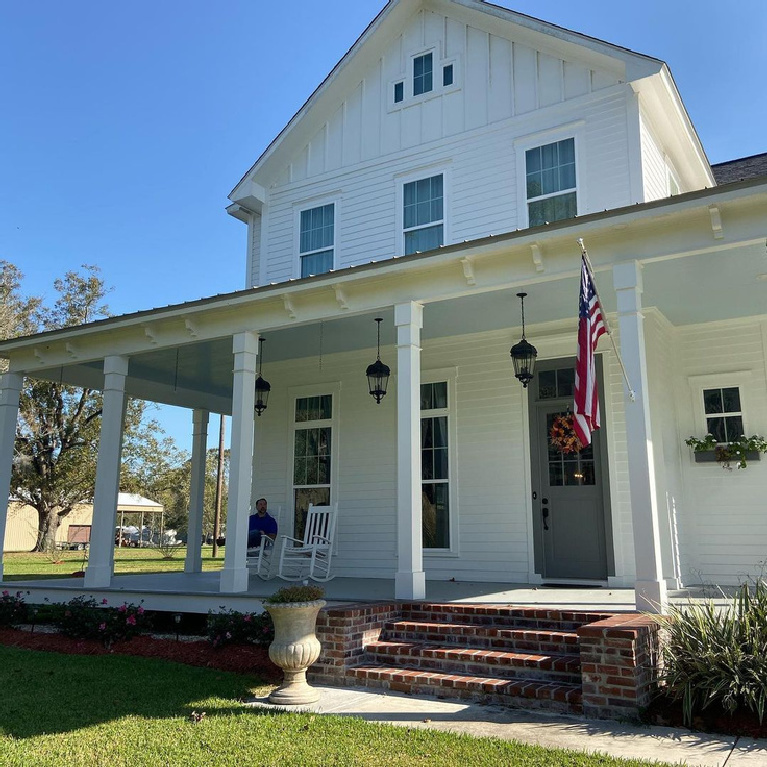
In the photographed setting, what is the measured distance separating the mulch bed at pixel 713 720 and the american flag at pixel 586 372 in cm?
175

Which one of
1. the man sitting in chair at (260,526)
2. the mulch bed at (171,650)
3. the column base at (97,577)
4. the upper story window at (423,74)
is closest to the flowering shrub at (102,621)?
the mulch bed at (171,650)

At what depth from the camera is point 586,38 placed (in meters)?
8.88

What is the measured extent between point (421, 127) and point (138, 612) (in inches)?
294

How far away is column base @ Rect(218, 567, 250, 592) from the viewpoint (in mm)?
7738

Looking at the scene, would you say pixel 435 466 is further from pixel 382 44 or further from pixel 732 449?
pixel 382 44

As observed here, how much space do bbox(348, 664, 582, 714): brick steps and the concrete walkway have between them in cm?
9

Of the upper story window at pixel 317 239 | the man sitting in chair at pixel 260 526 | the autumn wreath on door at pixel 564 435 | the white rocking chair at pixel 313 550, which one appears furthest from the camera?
the upper story window at pixel 317 239

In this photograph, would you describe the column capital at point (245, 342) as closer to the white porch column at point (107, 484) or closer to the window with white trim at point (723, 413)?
the white porch column at point (107, 484)

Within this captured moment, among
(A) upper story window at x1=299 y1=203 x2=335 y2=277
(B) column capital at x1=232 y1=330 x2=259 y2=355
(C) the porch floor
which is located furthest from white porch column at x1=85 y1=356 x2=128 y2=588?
(A) upper story window at x1=299 y1=203 x2=335 y2=277

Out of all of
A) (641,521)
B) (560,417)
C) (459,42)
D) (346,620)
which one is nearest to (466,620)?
(346,620)

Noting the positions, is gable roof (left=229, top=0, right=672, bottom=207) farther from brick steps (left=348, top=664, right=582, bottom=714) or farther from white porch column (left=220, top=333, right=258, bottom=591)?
brick steps (left=348, top=664, right=582, bottom=714)

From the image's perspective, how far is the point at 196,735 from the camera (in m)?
4.30

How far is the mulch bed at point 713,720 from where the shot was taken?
4164 mm

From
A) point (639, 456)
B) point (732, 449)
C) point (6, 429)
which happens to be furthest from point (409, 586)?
point (6, 429)
